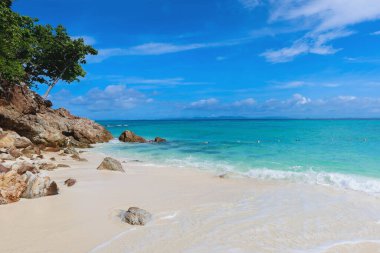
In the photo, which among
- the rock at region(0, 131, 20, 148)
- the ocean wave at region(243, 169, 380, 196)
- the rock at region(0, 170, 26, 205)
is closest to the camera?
the rock at region(0, 170, 26, 205)

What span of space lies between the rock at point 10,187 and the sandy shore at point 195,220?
11.3 inches

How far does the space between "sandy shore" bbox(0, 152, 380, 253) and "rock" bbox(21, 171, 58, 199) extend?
0.30 m

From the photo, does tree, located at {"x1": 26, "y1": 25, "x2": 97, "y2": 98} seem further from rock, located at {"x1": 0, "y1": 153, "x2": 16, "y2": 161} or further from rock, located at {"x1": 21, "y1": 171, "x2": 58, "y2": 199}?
rock, located at {"x1": 21, "y1": 171, "x2": 58, "y2": 199}

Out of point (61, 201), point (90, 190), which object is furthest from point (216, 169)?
point (61, 201)

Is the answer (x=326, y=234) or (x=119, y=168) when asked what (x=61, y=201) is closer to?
(x=119, y=168)

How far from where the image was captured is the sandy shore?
22.3 ft

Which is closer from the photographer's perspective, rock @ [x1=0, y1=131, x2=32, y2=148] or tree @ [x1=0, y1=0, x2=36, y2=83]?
rock @ [x1=0, y1=131, x2=32, y2=148]

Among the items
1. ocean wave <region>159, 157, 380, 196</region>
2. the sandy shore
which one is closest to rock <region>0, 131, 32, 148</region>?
the sandy shore

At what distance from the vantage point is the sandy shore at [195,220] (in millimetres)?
6789

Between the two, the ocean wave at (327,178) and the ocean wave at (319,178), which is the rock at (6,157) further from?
the ocean wave at (327,178)

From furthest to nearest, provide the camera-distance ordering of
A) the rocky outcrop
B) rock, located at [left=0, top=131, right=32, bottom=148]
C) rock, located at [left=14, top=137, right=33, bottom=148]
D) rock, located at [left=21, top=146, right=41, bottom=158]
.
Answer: the rocky outcrop, rock, located at [left=14, top=137, right=33, bottom=148], rock, located at [left=0, top=131, right=32, bottom=148], rock, located at [left=21, top=146, right=41, bottom=158]

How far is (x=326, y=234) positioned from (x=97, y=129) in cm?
3637

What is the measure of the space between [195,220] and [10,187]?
18.7 feet

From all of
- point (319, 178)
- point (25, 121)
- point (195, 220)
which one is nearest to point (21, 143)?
point (25, 121)
